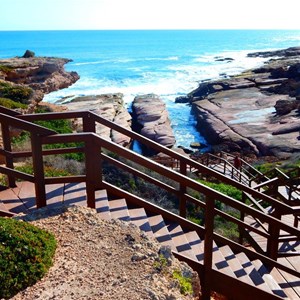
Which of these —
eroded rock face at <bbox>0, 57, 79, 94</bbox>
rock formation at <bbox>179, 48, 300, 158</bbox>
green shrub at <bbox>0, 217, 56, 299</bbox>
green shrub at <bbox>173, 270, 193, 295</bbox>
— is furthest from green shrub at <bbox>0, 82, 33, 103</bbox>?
rock formation at <bbox>179, 48, 300, 158</bbox>

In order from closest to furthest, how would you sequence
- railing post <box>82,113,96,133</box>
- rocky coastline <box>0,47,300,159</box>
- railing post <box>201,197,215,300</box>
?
railing post <box>201,197,215,300</box>
railing post <box>82,113,96,133</box>
rocky coastline <box>0,47,300,159</box>

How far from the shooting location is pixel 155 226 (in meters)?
5.32

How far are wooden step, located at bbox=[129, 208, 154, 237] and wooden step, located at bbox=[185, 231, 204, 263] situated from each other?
679 mm

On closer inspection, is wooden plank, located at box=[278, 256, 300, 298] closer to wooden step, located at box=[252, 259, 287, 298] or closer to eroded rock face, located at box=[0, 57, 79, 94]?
wooden step, located at box=[252, 259, 287, 298]

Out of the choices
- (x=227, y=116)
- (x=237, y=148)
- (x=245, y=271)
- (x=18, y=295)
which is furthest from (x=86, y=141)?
(x=227, y=116)

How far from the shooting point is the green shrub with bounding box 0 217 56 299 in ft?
11.9

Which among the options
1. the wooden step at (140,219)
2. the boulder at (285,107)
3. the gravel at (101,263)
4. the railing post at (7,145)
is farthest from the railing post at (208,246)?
the boulder at (285,107)

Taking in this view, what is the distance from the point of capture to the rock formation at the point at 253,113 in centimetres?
2828

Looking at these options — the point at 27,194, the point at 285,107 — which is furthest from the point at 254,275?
the point at 285,107

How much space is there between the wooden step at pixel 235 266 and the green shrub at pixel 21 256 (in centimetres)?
225

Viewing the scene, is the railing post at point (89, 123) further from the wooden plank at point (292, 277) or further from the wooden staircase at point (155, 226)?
the wooden plank at point (292, 277)

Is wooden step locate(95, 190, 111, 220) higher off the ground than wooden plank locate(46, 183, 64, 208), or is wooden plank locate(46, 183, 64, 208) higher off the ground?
wooden step locate(95, 190, 111, 220)

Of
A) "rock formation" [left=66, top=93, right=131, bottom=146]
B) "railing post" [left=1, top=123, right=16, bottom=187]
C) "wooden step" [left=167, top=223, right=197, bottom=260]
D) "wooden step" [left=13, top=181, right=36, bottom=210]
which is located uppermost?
"railing post" [left=1, top=123, right=16, bottom=187]

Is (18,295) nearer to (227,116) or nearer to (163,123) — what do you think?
(163,123)
